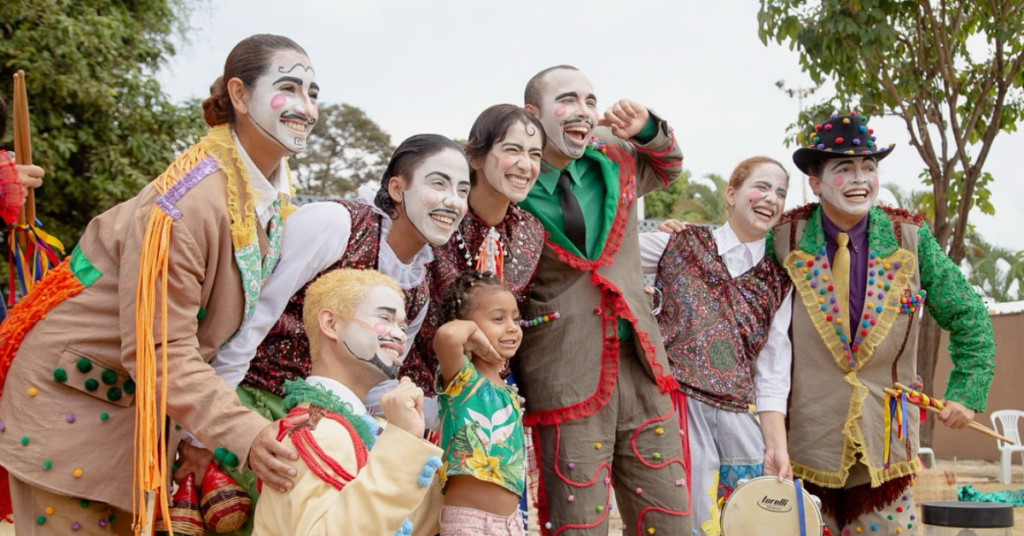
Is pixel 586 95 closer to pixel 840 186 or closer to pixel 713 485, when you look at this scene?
pixel 840 186

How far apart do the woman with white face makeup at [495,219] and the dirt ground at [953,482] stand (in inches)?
80.1

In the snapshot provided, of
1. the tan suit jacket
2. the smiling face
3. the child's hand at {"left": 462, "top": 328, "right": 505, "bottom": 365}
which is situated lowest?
the tan suit jacket

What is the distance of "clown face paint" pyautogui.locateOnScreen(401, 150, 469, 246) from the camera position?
3354 mm

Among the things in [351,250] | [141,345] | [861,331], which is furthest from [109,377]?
[861,331]

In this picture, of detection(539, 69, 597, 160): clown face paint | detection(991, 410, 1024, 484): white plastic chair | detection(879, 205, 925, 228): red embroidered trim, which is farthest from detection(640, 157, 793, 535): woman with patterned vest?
detection(991, 410, 1024, 484): white plastic chair

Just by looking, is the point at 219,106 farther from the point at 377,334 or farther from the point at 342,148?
the point at 342,148

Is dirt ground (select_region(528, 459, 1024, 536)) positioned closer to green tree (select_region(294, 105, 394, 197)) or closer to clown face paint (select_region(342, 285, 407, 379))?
clown face paint (select_region(342, 285, 407, 379))

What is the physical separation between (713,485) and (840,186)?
1360 millimetres

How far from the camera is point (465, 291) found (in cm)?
346

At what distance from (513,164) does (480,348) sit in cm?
69

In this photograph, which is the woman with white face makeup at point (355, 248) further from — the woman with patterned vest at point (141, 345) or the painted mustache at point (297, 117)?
the painted mustache at point (297, 117)

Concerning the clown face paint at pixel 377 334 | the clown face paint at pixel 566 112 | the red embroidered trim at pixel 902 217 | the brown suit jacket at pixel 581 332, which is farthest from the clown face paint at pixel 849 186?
the clown face paint at pixel 377 334

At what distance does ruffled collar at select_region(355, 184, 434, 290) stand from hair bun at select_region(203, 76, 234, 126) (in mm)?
580

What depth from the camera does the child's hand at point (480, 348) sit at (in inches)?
130
